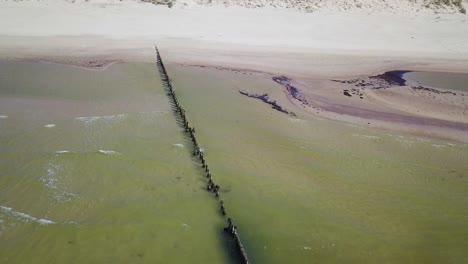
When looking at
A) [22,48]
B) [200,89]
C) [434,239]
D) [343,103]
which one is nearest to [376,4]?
[343,103]

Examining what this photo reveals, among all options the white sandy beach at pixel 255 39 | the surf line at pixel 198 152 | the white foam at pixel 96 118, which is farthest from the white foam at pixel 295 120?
the white foam at pixel 96 118

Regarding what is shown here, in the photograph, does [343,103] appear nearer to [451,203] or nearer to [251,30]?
[451,203]

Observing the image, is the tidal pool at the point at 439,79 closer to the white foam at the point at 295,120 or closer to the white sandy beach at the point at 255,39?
the white sandy beach at the point at 255,39

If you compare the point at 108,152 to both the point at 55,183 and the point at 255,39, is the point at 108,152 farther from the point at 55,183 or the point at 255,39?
the point at 255,39

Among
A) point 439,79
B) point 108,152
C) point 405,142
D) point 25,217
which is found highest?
point 439,79

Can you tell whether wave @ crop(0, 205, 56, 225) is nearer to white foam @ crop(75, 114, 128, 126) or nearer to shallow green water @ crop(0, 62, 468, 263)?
shallow green water @ crop(0, 62, 468, 263)

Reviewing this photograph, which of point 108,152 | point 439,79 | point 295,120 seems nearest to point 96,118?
point 108,152

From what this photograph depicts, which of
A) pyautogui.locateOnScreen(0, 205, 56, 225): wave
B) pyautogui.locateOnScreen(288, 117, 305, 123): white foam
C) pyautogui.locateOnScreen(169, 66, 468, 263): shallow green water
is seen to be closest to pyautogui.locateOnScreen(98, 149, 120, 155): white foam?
pyautogui.locateOnScreen(169, 66, 468, 263): shallow green water
